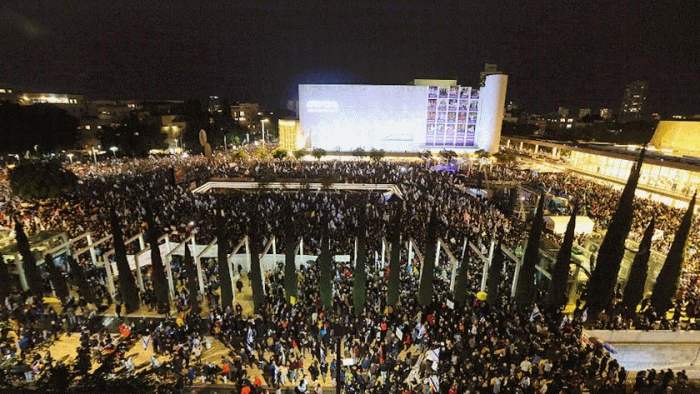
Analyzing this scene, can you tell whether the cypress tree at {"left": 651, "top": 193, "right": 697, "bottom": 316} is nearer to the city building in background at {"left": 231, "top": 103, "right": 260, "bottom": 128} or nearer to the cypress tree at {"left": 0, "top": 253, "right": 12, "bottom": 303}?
the cypress tree at {"left": 0, "top": 253, "right": 12, "bottom": 303}

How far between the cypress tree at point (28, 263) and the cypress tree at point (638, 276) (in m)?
22.6

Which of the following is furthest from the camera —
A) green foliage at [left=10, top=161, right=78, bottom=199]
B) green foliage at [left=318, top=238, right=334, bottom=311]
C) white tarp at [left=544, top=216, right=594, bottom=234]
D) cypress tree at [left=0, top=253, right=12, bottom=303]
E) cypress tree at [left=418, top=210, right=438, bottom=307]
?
green foliage at [left=10, top=161, right=78, bottom=199]

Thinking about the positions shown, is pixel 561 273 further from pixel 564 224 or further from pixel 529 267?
pixel 564 224

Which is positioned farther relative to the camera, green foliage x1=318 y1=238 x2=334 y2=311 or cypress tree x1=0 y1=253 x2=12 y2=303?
cypress tree x1=0 y1=253 x2=12 y2=303

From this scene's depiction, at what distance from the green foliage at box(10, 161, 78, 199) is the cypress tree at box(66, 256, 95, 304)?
552 inches

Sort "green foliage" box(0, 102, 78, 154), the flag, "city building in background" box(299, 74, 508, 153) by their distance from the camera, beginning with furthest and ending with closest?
"city building in background" box(299, 74, 508, 153) < "green foliage" box(0, 102, 78, 154) < the flag

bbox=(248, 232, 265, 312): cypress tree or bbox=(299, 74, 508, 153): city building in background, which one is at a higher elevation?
bbox=(299, 74, 508, 153): city building in background

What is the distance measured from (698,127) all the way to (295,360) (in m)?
45.7

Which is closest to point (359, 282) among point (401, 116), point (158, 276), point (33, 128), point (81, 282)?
point (158, 276)

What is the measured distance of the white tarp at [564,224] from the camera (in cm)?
1978

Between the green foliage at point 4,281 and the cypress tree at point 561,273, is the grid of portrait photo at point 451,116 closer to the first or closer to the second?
the cypress tree at point 561,273

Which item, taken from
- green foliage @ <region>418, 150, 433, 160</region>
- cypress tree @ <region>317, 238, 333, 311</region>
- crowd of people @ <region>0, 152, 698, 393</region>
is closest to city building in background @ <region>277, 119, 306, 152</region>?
green foliage @ <region>418, 150, 433, 160</region>

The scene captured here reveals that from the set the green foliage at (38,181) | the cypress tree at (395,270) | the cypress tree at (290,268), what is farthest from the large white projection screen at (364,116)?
the cypress tree at (290,268)

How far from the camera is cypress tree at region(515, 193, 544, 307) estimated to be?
13156 mm
